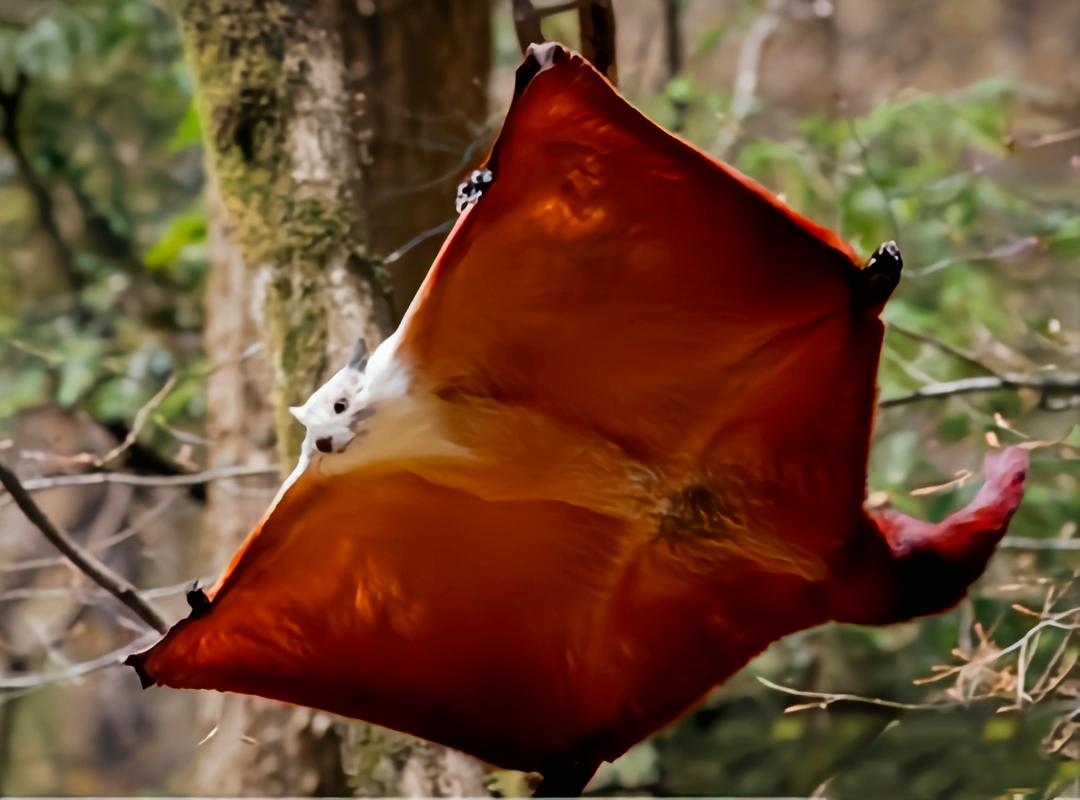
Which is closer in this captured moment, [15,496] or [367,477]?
[367,477]

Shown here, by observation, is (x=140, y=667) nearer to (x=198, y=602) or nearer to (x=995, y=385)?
(x=198, y=602)

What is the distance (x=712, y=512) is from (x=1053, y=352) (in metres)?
0.47

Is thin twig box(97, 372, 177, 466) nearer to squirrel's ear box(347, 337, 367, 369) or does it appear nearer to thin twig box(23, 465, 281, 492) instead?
thin twig box(23, 465, 281, 492)

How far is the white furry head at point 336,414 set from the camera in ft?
1.59

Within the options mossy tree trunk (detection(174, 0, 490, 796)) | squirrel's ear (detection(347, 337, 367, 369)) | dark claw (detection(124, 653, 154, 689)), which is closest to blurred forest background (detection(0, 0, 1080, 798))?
mossy tree trunk (detection(174, 0, 490, 796))

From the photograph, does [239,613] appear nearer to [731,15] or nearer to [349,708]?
[349,708]

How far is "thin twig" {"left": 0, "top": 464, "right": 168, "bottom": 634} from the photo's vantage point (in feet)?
2.37

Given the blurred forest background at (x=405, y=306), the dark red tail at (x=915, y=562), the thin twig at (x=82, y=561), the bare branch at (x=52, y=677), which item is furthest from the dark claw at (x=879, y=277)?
the bare branch at (x=52, y=677)

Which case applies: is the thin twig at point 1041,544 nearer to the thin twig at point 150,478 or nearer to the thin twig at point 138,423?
the thin twig at point 150,478

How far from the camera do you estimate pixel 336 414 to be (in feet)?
1.60

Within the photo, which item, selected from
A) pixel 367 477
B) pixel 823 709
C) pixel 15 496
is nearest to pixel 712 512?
pixel 367 477

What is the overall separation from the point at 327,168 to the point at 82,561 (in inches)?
12.8

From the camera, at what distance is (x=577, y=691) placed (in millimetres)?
591

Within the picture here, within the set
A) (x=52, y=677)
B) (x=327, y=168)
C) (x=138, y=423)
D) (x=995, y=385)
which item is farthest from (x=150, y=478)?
(x=995, y=385)
